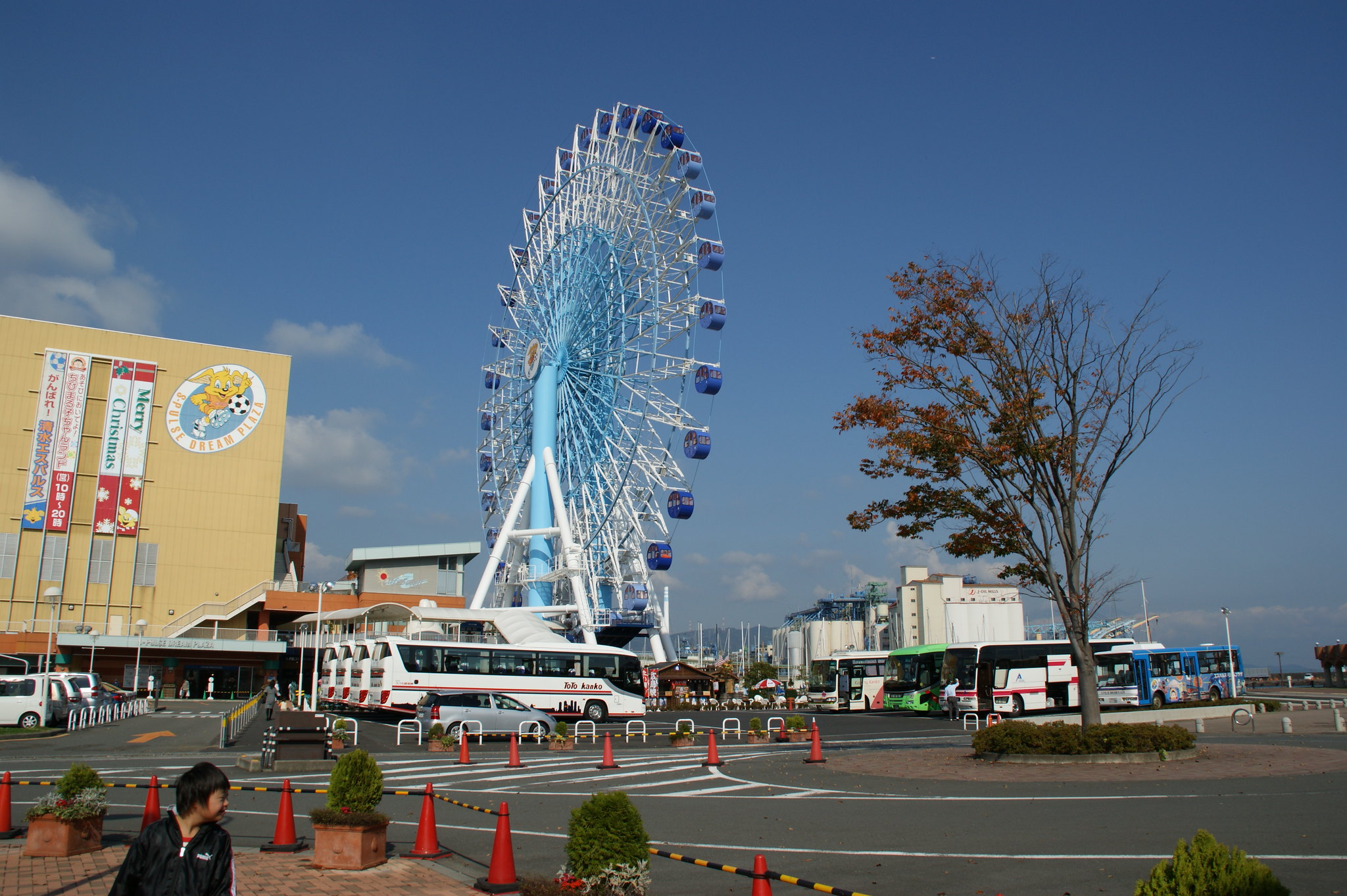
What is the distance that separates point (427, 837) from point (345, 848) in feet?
3.28

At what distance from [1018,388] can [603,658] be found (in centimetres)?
2311

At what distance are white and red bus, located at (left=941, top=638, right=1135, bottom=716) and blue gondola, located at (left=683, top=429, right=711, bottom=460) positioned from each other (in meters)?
16.8

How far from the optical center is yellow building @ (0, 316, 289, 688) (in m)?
62.5

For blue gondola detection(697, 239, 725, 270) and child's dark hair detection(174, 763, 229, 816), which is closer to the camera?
child's dark hair detection(174, 763, 229, 816)

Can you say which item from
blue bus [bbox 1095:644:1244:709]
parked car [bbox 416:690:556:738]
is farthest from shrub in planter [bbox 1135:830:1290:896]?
blue bus [bbox 1095:644:1244:709]

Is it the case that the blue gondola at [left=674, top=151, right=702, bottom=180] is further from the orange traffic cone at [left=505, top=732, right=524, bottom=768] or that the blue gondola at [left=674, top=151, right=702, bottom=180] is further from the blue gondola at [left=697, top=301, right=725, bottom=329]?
the orange traffic cone at [left=505, top=732, right=524, bottom=768]

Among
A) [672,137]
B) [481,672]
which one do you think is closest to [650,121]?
[672,137]

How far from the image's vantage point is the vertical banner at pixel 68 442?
208 feet

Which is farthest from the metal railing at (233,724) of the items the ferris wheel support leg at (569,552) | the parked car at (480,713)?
the ferris wheel support leg at (569,552)

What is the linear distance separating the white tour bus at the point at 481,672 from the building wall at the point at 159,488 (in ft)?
98.9

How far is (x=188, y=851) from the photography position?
491 cm

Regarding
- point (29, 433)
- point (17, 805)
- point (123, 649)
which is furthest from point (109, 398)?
point (17, 805)

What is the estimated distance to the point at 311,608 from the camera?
66750mm

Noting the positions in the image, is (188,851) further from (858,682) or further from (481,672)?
(858,682)
